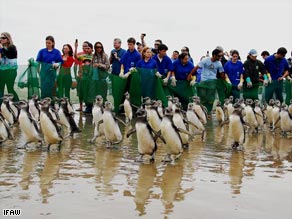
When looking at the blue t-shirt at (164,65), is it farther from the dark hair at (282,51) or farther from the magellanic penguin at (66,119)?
the magellanic penguin at (66,119)

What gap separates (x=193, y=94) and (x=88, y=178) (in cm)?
835

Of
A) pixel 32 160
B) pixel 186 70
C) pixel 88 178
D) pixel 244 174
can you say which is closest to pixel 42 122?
pixel 32 160

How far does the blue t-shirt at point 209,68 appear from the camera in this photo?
13.9 meters

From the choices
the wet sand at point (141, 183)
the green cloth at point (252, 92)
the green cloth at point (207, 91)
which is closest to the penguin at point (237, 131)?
the wet sand at point (141, 183)

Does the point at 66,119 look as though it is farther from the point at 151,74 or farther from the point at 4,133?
the point at 151,74

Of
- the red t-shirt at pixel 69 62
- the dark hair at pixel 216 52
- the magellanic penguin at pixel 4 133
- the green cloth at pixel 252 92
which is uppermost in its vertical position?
the dark hair at pixel 216 52

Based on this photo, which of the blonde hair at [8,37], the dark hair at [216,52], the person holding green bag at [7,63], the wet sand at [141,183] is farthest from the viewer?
the dark hair at [216,52]

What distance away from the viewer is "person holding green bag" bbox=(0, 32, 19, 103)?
12.1 meters

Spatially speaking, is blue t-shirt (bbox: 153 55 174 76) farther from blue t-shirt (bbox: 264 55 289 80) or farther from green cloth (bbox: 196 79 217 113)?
blue t-shirt (bbox: 264 55 289 80)

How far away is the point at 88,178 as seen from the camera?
6.61 m

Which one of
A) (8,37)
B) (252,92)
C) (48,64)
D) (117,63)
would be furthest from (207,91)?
(8,37)

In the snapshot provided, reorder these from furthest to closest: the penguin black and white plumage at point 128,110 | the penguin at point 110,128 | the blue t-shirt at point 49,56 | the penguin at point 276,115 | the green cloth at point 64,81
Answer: the green cloth at point 64,81
the blue t-shirt at point 49,56
the penguin black and white plumage at point 128,110
the penguin at point 276,115
the penguin at point 110,128

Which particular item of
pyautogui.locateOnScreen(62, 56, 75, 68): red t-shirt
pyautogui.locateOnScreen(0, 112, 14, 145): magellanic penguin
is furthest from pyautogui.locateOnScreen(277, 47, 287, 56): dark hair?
pyautogui.locateOnScreen(0, 112, 14, 145): magellanic penguin

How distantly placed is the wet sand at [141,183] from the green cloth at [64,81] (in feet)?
19.0
